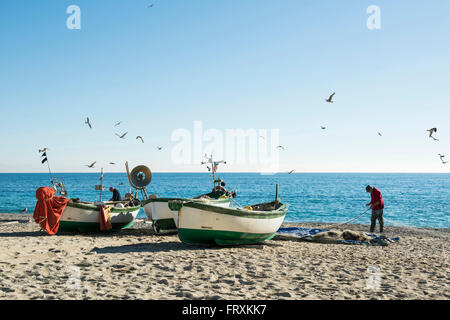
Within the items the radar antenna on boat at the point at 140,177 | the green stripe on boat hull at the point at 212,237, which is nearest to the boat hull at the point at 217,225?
the green stripe on boat hull at the point at 212,237

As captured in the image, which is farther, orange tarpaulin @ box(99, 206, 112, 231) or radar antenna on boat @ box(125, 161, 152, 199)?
radar antenna on boat @ box(125, 161, 152, 199)

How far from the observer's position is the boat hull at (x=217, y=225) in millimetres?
10555

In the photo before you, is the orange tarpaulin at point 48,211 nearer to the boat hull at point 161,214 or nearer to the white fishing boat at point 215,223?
the boat hull at point 161,214

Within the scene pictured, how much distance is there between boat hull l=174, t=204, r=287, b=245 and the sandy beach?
32cm

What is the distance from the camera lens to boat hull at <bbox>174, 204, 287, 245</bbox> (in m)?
10.6

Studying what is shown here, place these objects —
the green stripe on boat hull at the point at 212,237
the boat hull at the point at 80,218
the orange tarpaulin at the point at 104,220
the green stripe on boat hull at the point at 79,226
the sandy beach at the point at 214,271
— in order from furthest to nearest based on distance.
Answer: the orange tarpaulin at the point at 104,220
the green stripe on boat hull at the point at 79,226
the boat hull at the point at 80,218
the green stripe on boat hull at the point at 212,237
the sandy beach at the point at 214,271

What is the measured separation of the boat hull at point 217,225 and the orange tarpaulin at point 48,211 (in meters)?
5.66

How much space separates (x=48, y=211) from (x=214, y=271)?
8.55 meters

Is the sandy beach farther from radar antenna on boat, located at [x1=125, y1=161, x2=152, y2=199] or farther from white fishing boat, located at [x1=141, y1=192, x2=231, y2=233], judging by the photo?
radar antenna on boat, located at [x1=125, y1=161, x2=152, y2=199]

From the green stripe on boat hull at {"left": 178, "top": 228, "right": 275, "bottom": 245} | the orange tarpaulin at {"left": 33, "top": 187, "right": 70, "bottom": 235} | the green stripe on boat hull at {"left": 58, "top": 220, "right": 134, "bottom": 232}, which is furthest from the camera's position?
the green stripe on boat hull at {"left": 58, "top": 220, "right": 134, "bottom": 232}

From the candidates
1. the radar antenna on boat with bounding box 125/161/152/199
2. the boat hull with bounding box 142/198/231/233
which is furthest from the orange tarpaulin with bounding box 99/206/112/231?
the radar antenna on boat with bounding box 125/161/152/199

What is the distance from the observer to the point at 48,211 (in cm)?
1348

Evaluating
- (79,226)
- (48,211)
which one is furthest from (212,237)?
(48,211)
